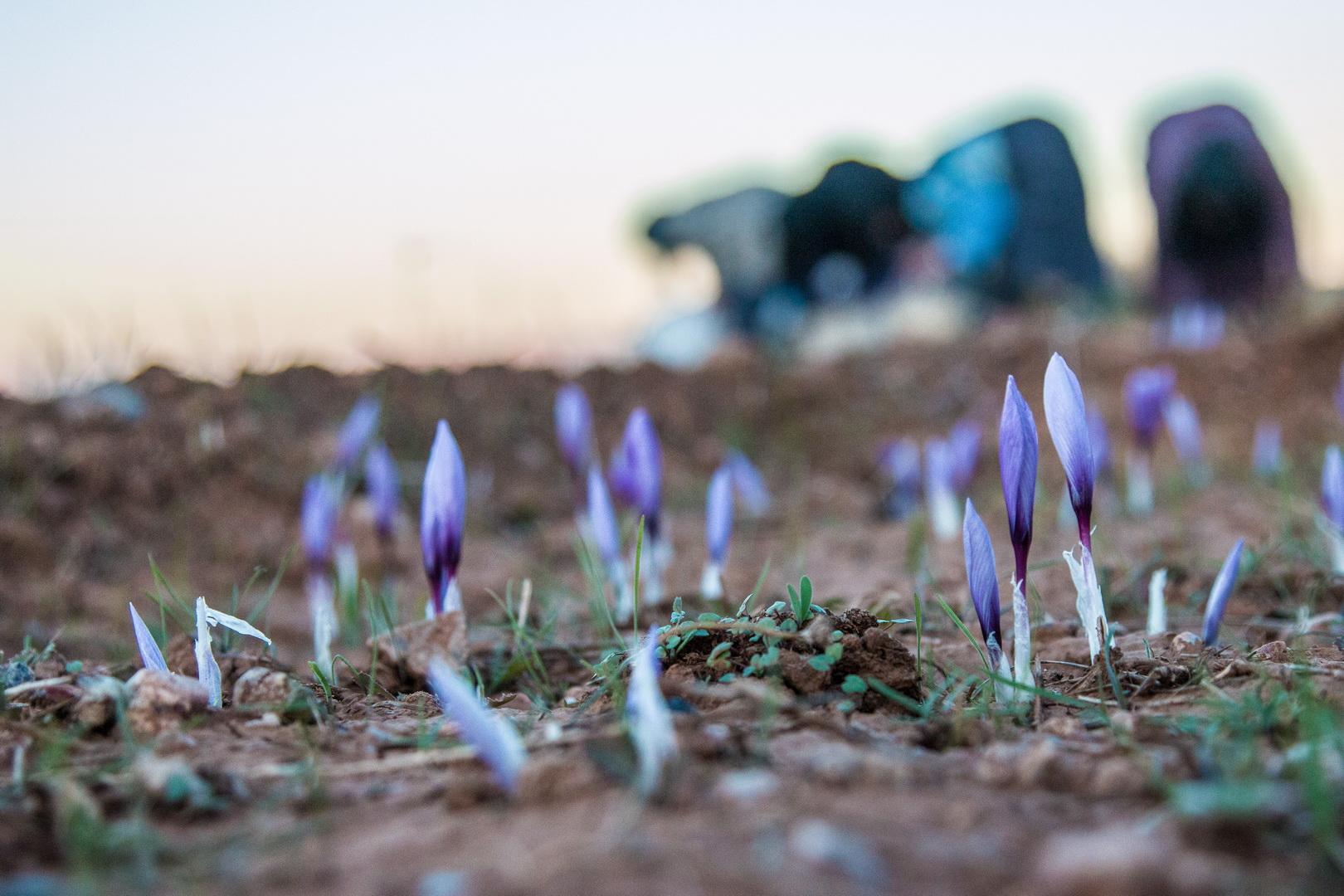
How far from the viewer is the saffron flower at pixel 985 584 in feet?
4.63

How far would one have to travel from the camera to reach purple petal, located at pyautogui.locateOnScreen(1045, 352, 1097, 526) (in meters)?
1.44

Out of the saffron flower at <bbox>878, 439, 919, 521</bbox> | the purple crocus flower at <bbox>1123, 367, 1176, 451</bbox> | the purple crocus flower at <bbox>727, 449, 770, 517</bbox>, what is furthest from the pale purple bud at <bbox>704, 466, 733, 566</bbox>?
the saffron flower at <bbox>878, 439, 919, 521</bbox>

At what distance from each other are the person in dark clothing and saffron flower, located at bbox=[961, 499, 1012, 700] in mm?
8926

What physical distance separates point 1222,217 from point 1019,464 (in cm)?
947

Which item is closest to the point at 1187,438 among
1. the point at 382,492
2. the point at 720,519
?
the point at 720,519

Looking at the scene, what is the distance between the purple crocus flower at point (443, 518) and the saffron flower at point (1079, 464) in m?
0.88

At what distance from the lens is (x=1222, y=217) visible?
9.55m

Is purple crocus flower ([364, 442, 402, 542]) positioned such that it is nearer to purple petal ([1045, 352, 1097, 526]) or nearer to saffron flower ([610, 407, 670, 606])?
saffron flower ([610, 407, 670, 606])

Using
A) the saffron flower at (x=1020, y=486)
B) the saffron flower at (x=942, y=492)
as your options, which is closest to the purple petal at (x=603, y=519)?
the saffron flower at (x=1020, y=486)

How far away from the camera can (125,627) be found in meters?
3.40

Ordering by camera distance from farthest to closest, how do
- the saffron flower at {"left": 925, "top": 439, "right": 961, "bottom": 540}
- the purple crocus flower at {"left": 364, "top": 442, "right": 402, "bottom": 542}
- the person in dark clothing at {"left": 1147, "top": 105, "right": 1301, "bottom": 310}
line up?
1. the person in dark clothing at {"left": 1147, "top": 105, "right": 1301, "bottom": 310}
2. the saffron flower at {"left": 925, "top": 439, "right": 961, "bottom": 540}
3. the purple crocus flower at {"left": 364, "top": 442, "right": 402, "bottom": 542}

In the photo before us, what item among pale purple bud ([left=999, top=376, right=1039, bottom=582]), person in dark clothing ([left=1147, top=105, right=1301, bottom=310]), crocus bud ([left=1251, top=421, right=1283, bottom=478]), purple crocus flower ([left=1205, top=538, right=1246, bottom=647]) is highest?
person in dark clothing ([left=1147, top=105, right=1301, bottom=310])

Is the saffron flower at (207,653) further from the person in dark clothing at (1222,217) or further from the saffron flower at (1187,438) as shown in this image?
the person in dark clothing at (1222,217)

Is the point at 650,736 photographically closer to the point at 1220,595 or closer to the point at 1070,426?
the point at 1070,426
